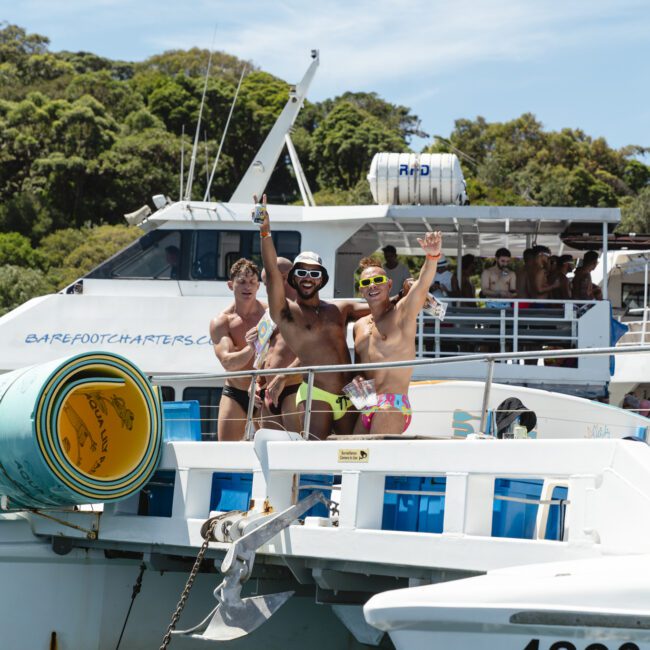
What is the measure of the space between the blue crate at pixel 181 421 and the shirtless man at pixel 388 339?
1.22 metres

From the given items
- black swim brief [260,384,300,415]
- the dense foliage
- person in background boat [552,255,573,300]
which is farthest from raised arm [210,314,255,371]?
the dense foliage

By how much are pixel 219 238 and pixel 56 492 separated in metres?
4.88

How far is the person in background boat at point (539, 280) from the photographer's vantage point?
10945 millimetres

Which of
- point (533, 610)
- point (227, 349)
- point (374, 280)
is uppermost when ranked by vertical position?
point (374, 280)

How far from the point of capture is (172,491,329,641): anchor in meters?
6.29

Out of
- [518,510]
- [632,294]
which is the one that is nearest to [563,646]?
[518,510]

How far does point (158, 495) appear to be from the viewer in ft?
24.7

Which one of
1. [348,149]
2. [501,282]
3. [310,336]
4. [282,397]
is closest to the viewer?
[310,336]

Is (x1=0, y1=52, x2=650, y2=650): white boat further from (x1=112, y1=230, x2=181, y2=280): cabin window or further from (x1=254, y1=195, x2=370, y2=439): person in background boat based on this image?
(x1=254, y1=195, x2=370, y2=439): person in background boat

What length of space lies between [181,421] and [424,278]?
2.03m

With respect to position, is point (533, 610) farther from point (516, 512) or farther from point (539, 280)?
point (539, 280)

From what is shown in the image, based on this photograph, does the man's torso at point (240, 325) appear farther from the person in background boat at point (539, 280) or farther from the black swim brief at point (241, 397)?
the person in background boat at point (539, 280)

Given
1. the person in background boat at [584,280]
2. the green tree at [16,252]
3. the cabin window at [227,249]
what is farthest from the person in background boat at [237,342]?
the green tree at [16,252]

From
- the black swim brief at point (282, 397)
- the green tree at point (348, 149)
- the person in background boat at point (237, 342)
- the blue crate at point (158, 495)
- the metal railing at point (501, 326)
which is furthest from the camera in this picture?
the green tree at point (348, 149)
